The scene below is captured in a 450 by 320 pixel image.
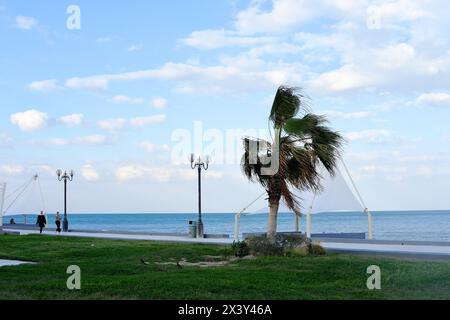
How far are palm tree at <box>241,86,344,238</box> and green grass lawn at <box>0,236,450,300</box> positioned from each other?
2649mm

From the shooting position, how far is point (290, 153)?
68.6 feet

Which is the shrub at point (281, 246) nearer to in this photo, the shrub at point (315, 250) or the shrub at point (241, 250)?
the shrub at point (315, 250)

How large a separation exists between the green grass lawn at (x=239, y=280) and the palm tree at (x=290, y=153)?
2.65 m

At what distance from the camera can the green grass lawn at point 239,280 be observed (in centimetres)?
1230

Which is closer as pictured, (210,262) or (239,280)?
(239,280)

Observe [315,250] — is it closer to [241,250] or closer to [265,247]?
[265,247]

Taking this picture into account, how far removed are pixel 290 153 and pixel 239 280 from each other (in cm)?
774

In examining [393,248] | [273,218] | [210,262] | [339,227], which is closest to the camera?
[210,262]

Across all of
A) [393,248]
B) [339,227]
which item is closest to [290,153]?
[393,248]

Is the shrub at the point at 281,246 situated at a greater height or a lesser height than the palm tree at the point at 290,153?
lesser

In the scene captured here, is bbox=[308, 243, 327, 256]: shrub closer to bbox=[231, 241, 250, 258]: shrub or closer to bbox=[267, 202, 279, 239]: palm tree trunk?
bbox=[267, 202, 279, 239]: palm tree trunk

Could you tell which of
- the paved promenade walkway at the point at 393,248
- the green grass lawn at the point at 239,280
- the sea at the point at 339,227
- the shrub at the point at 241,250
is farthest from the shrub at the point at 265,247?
the sea at the point at 339,227

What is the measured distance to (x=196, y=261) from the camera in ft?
65.5
